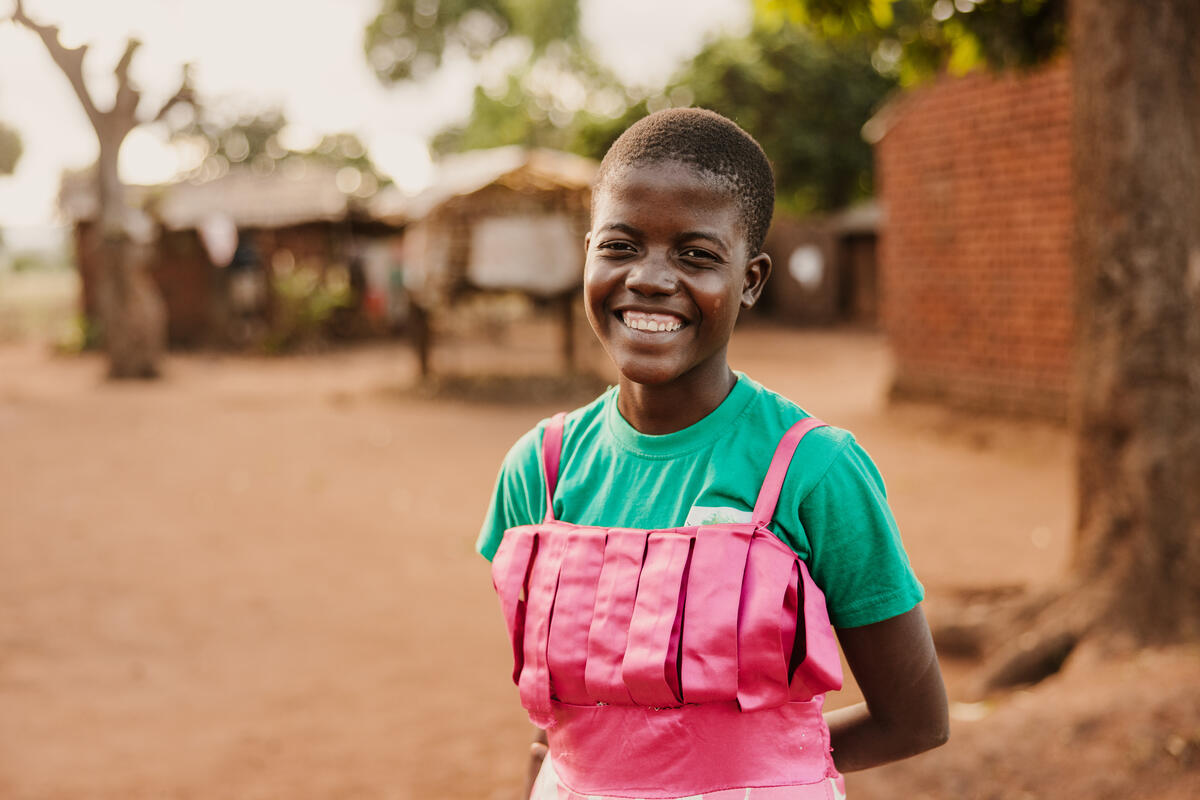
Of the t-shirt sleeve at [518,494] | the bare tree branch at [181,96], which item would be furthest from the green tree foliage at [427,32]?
the t-shirt sleeve at [518,494]

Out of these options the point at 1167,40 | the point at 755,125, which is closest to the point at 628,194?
the point at 1167,40

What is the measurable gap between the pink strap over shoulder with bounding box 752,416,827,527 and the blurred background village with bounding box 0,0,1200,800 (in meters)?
0.81

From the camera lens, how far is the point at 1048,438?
8.08 metres

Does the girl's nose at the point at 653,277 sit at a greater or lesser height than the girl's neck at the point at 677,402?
greater

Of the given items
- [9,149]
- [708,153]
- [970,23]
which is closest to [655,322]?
[708,153]

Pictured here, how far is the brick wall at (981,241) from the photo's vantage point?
8156mm

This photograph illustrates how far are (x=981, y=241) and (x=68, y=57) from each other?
1097cm

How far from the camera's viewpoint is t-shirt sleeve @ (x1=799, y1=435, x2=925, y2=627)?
4.40 ft

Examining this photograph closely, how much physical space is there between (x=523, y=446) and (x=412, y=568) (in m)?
4.57

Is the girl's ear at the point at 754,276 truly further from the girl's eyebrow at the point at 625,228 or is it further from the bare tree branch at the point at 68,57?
the bare tree branch at the point at 68,57

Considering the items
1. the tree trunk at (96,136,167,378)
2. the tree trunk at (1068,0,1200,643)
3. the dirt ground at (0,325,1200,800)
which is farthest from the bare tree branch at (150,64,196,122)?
the tree trunk at (1068,0,1200,643)

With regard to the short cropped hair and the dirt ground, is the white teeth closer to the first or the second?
the short cropped hair

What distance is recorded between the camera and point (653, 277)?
139 cm

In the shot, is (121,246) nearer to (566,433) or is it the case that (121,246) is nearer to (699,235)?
(566,433)
